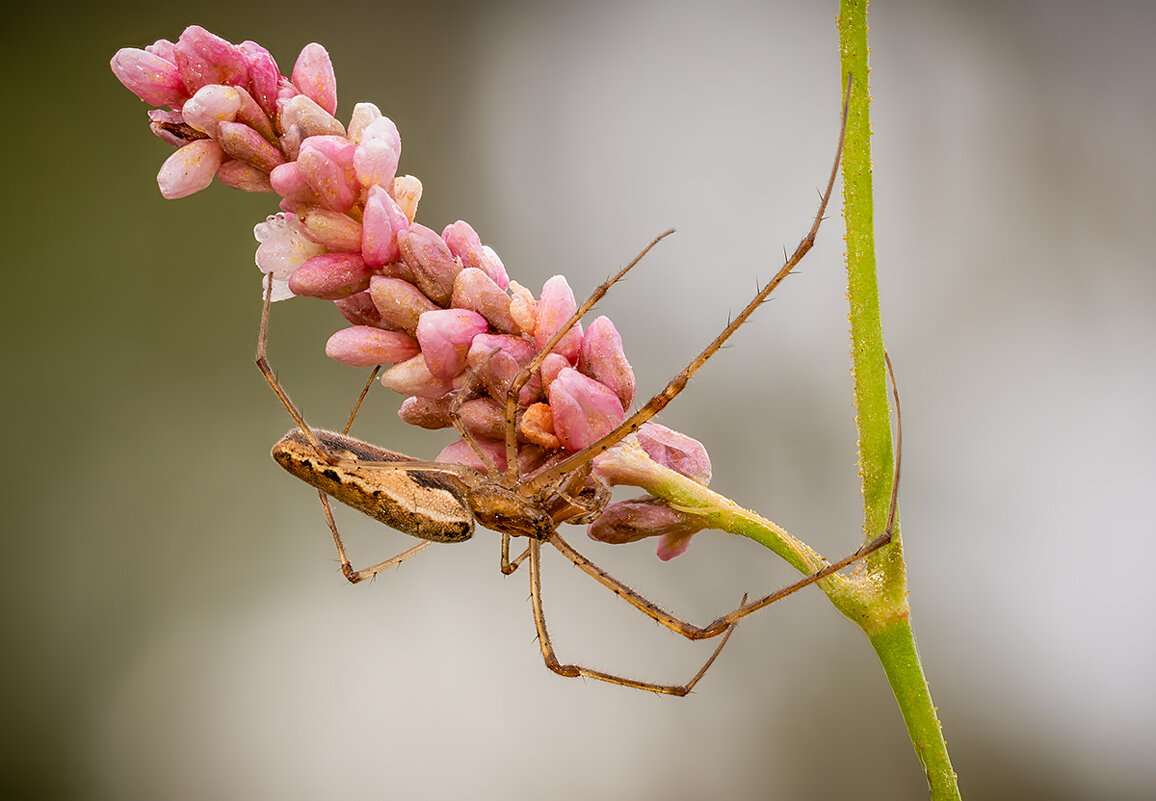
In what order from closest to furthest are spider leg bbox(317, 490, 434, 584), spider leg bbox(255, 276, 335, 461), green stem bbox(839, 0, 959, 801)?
green stem bbox(839, 0, 959, 801), spider leg bbox(255, 276, 335, 461), spider leg bbox(317, 490, 434, 584)

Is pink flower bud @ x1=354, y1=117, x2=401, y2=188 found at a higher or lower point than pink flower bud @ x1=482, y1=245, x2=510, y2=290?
higher

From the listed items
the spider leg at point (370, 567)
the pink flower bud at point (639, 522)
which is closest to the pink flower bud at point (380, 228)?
the pink flower bud at point (639, 522)

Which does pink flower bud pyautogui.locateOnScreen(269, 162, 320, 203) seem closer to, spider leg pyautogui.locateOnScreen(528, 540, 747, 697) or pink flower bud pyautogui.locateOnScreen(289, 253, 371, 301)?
pink flower bud pyautogui.locateOnScreen(289, 253, 371, 301)

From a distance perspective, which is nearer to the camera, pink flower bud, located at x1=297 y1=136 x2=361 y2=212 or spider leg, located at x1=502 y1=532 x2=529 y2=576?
pink flower bud, located at x1=297 y1=136 x2=361 y2=212

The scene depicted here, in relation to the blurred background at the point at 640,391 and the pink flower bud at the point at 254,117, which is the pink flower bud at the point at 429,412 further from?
the blurred background at the point at 640,391

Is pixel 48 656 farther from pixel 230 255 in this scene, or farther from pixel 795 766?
pixel 795 766

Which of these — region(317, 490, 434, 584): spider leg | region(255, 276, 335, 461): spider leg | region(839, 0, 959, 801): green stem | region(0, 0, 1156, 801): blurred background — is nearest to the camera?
region(839, 0, 959, 801): green stem

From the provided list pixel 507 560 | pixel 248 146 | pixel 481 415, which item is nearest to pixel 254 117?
pixel 248 146

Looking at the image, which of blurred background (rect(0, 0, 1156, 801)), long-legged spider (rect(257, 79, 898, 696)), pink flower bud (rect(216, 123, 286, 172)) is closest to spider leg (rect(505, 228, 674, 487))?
long-legged spider (rect(257, 79, 898, 696))
